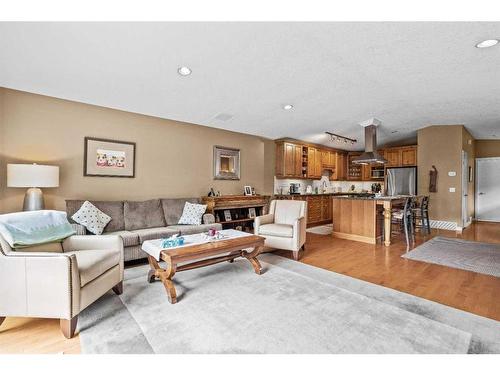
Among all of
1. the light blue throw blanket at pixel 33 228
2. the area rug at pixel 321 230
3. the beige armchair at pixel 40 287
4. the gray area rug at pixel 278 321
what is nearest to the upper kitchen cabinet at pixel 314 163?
the area rug at pixel 321 230

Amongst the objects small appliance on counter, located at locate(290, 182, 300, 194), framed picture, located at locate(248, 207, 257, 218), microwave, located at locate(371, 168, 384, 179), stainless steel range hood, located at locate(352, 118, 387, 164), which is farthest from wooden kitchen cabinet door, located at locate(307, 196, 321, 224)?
microwave, located at locate(371, 168, 384, 179)

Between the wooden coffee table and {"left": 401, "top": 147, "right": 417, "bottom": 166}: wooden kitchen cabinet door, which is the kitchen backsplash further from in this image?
the wooden coffee table

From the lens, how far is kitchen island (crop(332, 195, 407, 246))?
4.67 m

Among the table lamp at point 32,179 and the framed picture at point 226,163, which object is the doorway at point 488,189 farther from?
the table lamp at point 32,179

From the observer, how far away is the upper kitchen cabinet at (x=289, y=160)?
6.63 meters

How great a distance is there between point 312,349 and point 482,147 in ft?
31.1

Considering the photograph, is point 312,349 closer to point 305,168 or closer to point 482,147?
point 305,168

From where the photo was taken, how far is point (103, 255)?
2.29 meters

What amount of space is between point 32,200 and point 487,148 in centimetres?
1113

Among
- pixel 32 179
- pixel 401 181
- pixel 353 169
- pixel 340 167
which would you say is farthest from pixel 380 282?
pixel 353 169

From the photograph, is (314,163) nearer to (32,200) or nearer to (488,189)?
(488,189)

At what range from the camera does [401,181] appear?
7055 millimetres

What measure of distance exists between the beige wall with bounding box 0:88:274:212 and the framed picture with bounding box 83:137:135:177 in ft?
0.26
